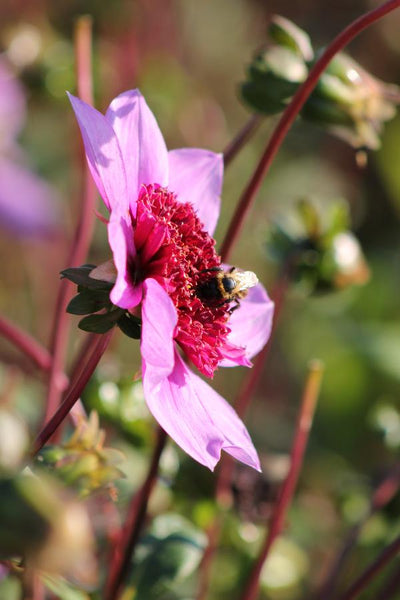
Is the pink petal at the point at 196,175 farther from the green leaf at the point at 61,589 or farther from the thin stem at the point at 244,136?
the green leaf at the point at 61,589

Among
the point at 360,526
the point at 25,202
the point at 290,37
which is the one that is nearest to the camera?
the point at 290,37

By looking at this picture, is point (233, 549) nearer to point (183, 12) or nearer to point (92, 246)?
point (92, 246)

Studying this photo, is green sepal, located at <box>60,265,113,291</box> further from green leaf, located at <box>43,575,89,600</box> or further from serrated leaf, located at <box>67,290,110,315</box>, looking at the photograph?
green leaf, located at <box>43,575,89,600</box>

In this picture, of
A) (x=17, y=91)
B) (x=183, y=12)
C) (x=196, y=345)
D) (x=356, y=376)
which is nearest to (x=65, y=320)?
(x=196, y=345)

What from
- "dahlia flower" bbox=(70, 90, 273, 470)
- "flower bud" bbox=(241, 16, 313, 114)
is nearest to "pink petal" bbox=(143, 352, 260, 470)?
"dahlia flower" bbox=(70, 90, 273, 470)

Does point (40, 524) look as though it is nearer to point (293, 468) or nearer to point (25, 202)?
point (293, 468)

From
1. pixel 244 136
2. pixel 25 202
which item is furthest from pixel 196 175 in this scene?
pixel 25 202
